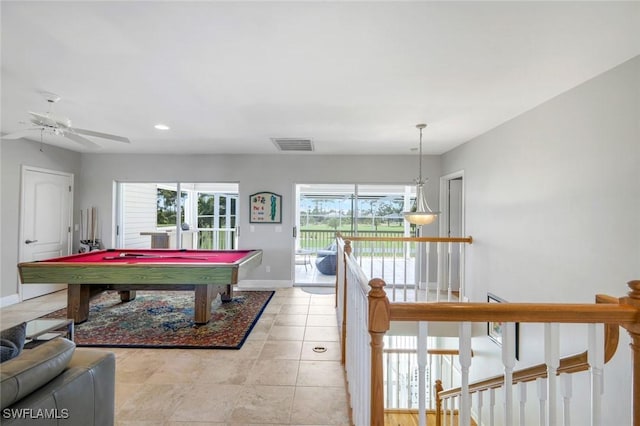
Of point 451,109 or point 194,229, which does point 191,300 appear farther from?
point 451,109

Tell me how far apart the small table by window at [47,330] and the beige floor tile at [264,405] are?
1.56 meters

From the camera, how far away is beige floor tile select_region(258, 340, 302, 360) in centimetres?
277

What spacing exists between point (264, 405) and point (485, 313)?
1800 mm

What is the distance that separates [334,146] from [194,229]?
11.9 feet

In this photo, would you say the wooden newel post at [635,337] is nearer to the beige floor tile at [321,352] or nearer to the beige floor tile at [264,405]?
the beige floor tile at [264,405]

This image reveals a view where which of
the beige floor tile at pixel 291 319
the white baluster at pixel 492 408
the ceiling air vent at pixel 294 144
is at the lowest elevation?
the beige floor tile at pixel 291 319

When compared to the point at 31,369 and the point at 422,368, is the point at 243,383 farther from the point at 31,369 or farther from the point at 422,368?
the point at 422,368

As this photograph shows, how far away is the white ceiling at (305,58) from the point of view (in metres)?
1.55

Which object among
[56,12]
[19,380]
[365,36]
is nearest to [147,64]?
[56,12]

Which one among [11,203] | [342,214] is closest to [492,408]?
[342,214]

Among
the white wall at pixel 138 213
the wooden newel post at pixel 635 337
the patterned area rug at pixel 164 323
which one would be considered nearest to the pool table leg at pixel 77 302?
the patterned area rug at pixel 164 323

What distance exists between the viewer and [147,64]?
2.10 m

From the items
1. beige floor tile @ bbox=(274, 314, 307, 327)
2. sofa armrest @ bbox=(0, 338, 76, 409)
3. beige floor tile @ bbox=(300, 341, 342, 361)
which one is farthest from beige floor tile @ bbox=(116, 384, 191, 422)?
beige floor tile @ bbox=(274, 314, 307, 327)

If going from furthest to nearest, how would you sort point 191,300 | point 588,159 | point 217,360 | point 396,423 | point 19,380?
point 191,300 → point 396,423 → point 217,360 → point 588,159 → point 19,380
